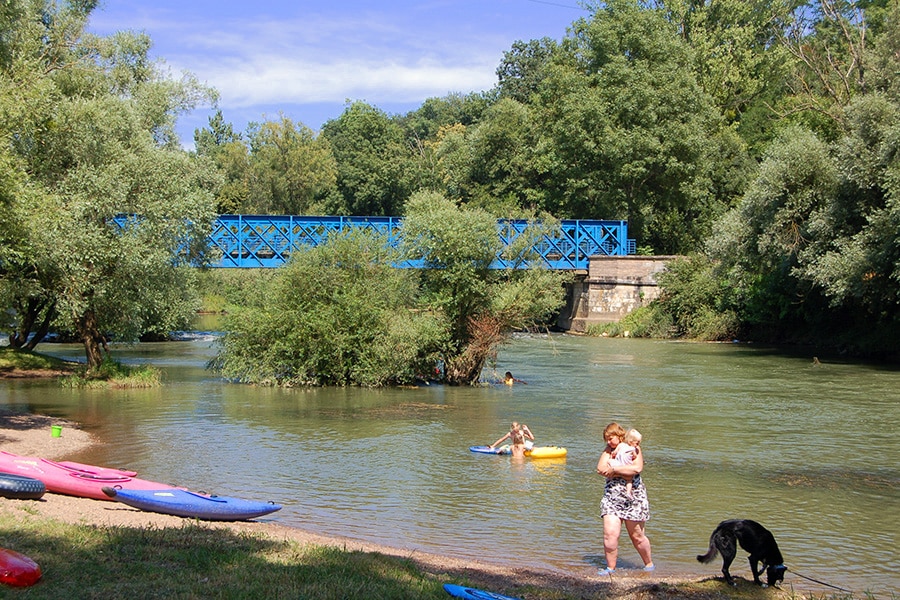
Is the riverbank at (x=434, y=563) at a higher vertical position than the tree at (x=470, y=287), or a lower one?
lower

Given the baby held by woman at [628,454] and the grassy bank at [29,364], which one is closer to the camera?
the baby held by woman at [628,454]

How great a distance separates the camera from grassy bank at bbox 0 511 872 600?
26.7ft

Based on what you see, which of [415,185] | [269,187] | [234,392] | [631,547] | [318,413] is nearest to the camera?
[631,547]

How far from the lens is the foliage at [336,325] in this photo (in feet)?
93.6

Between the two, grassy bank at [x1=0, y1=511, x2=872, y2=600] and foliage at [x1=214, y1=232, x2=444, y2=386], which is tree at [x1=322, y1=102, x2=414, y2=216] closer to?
foliage at [x1=214, y1=232, x2=444, y2=386]

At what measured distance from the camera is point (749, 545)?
A: 10125mm

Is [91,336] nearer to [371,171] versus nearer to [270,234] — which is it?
[270,234]

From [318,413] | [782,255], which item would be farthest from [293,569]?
[782,255]

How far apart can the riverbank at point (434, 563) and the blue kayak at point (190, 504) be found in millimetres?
139

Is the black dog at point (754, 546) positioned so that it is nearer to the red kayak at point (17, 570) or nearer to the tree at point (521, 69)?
the red kayak at point (17, 570)

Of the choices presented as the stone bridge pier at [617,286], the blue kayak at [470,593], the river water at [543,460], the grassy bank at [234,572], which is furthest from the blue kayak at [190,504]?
the stone bridge pier at [617,286]

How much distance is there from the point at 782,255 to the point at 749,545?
106ft

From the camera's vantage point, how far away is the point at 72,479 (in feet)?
44.6

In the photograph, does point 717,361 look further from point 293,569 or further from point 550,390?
point 293,569
